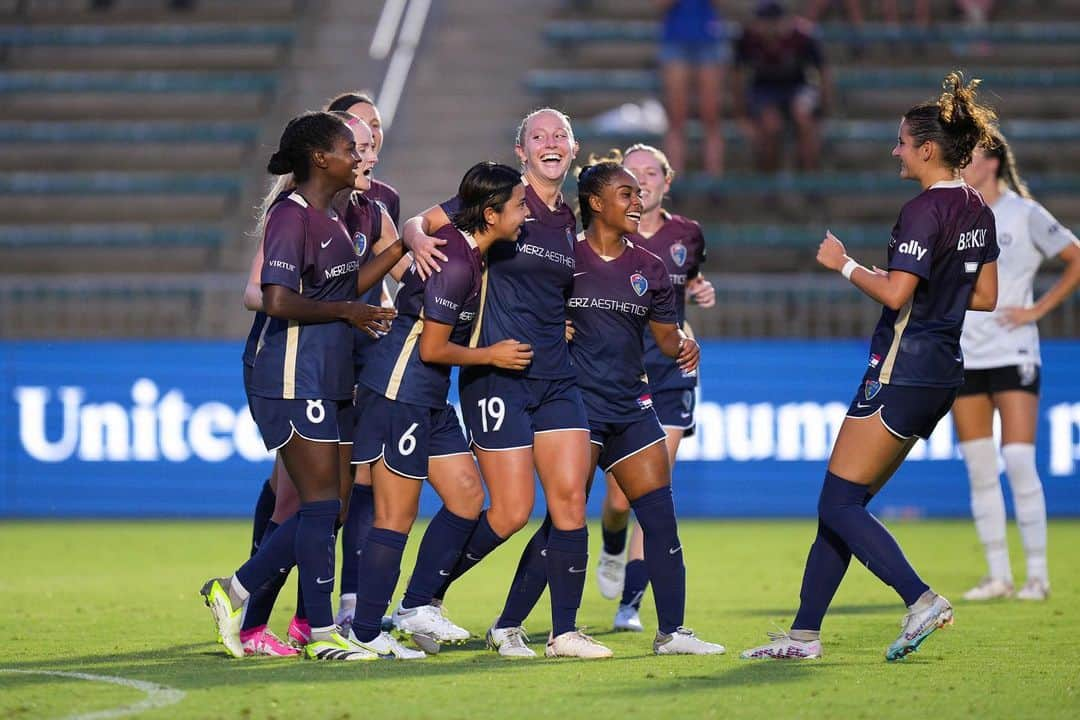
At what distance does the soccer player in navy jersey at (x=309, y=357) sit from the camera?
7.01m

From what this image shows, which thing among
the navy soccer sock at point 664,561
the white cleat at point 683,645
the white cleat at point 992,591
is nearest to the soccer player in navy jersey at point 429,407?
the navy soccer sock at point 664,561

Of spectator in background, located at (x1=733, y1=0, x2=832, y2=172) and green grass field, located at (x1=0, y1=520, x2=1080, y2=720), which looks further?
spectator in background, located at (x1=733, y1=0, x2=832, y2=172)

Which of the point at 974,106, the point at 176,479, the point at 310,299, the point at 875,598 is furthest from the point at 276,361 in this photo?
the point at 176,479

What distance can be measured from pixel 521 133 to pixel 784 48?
10952 mm

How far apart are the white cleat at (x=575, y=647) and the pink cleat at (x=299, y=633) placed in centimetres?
121

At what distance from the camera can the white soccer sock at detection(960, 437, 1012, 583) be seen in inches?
397

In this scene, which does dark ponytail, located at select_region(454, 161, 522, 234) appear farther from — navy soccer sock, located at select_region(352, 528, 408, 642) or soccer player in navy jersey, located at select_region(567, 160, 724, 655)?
navy soccer sock, located at select_region(352, 528, 408, 642)

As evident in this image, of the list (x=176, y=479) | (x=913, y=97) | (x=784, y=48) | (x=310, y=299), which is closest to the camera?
(x=310, y=299)

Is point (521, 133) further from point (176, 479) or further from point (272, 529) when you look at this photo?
point (176, 479)

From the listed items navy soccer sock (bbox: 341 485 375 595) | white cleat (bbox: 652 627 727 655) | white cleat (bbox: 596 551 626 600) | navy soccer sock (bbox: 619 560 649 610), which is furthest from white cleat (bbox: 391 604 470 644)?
white cleat (bbox: 596 551 626 600)

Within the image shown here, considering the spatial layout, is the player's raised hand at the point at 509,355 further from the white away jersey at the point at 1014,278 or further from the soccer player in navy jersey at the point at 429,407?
the white away jersey at the point at 1014,278

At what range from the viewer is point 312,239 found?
23.3 ft

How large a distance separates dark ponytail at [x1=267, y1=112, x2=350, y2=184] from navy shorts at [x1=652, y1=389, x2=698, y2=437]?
2494 millimetres

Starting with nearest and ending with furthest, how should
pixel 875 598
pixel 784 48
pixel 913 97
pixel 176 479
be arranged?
1. pixel 875 598
2. pixel 176 479
3. pixel 784 48
4. pixel 913 97
